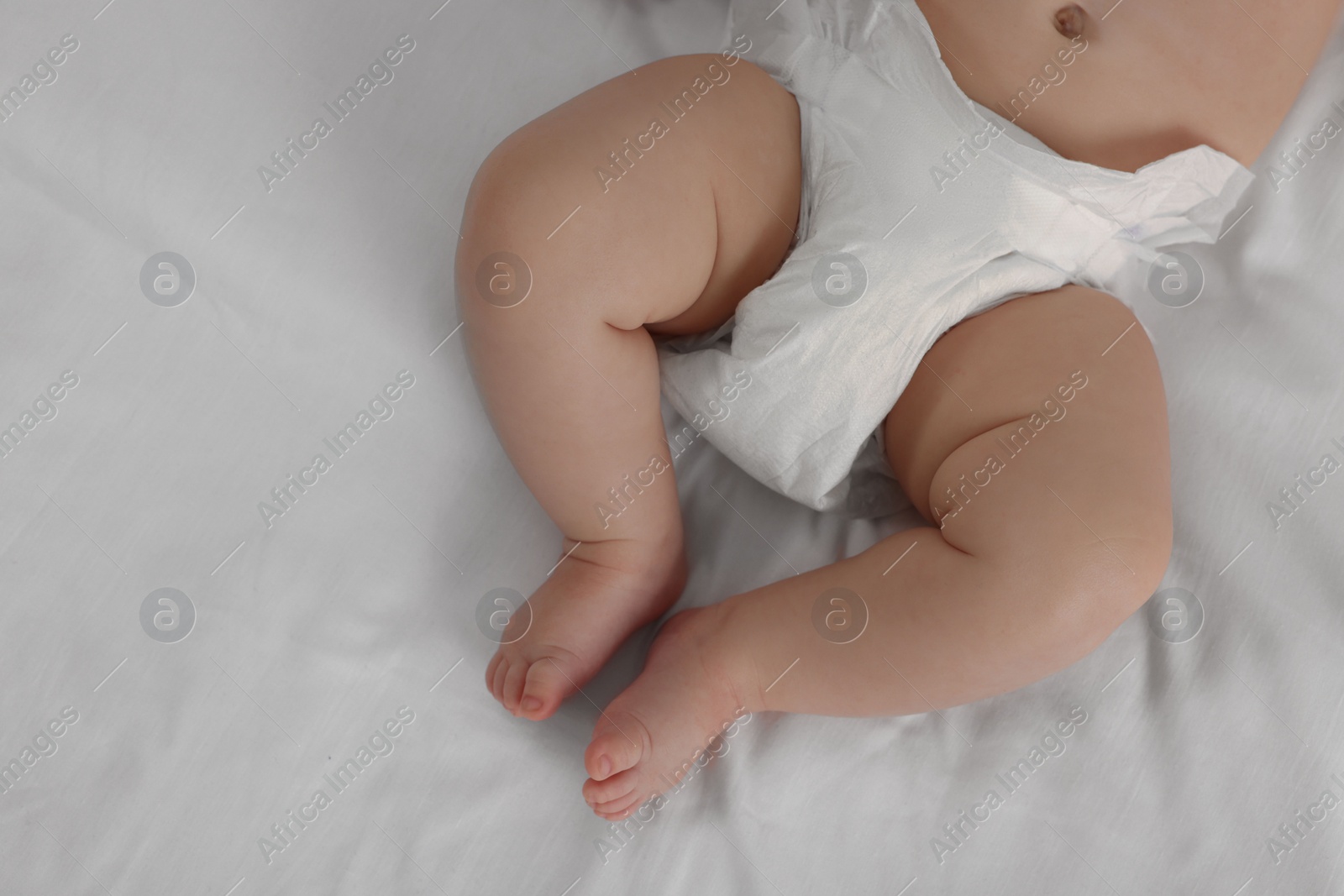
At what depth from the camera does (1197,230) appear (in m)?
0.99

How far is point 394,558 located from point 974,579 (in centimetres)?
50

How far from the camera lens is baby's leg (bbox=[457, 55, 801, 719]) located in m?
0.76

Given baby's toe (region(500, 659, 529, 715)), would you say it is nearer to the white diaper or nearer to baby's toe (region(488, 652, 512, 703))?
baby's toe (region(488, 652, 512, 703))

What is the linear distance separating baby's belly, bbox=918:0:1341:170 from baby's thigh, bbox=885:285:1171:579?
0.17 m

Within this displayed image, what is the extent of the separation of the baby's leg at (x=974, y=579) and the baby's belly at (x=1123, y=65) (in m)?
0.21

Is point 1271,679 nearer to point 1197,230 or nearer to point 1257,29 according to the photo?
point 1197,230

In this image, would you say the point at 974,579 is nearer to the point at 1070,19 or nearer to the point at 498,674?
the point at 498,674

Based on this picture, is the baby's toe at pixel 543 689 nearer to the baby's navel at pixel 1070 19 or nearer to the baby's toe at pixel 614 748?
the baby's toe at pixel 614 748

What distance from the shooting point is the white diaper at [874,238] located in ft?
2.75

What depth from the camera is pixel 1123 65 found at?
90 cm

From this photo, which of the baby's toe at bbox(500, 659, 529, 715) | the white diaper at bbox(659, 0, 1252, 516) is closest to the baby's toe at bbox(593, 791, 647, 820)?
the baby's toe at bbox(500, 659, 529, 715)

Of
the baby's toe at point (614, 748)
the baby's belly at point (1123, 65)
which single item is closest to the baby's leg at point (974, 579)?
the baby's toe at point (614, 748)

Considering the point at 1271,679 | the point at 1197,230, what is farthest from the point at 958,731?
the point at 1197,230

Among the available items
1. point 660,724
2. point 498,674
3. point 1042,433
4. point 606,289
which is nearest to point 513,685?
point 498,674
